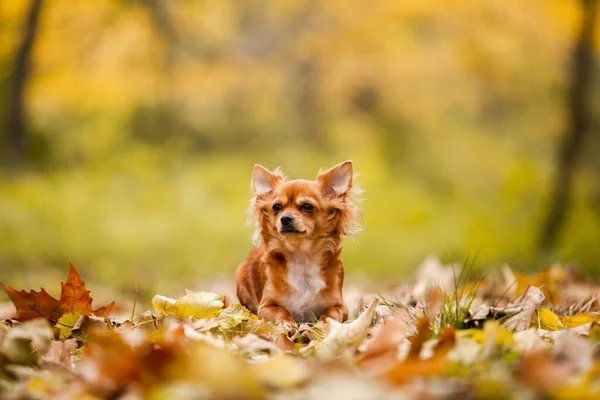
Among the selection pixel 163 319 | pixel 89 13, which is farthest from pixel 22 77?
pixel 163 319

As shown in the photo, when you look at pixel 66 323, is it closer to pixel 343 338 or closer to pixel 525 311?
pixel 343 338

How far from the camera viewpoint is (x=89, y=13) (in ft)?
35.0

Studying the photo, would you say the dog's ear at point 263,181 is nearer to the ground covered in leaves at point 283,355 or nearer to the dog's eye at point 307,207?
the dog's eye at point 307,207

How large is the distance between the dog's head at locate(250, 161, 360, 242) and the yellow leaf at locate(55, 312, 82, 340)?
1.04 metres

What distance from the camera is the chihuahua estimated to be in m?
3.28

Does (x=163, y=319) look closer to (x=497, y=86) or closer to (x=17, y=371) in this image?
(x=17, y=371)

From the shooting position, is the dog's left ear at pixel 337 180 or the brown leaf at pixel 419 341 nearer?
the brown leaf at pixel 419 341

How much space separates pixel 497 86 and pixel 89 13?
22.9 ft

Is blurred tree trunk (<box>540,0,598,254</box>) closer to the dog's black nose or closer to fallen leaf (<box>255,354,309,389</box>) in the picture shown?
the dog's black nose

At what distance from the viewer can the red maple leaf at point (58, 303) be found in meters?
2.66

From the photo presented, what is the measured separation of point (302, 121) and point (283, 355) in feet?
33.8

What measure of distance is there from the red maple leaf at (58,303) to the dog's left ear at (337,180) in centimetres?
129

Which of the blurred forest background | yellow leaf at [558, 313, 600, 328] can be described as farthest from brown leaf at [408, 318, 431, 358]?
the blurred forest background

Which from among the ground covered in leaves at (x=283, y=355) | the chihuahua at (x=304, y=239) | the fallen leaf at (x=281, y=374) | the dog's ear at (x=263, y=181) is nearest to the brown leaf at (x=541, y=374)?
the ground covered in leaves at (x=283, y=355)
